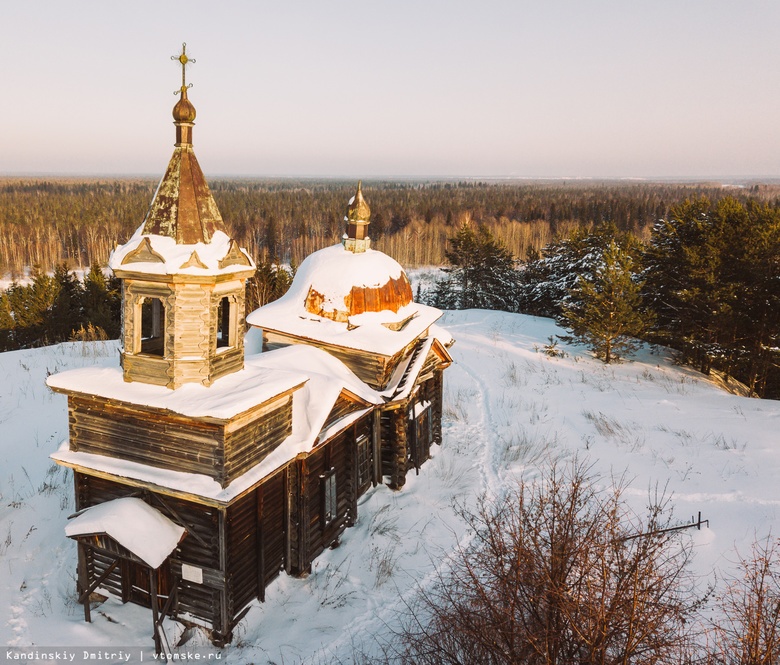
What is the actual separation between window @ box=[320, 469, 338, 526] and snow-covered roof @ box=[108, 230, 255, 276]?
486 cm

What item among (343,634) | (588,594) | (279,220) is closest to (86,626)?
(343,634)

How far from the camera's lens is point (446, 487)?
14.5 metres

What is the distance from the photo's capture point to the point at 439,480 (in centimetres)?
1491

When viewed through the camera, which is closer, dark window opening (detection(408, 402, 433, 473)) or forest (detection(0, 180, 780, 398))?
dark window opening (detection(408, 402, 433, 473))

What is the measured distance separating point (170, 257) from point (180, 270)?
282mm

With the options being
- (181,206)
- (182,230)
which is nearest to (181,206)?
(181,206)

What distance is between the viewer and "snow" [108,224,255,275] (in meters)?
8.46

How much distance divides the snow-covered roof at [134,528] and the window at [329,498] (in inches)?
122

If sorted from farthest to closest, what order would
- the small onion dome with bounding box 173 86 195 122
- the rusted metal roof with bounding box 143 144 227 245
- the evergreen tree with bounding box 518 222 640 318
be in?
the evergreen tree with bounding box 518 222 640 318
the small onion dome with bounding box 173 86 195 122
the rusted metal roof with bounding box 143 144 227 245

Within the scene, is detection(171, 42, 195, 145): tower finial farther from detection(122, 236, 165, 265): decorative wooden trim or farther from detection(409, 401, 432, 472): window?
detection(409, 401, 432, 472): window

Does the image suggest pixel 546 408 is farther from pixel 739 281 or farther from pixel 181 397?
pixel 181 397

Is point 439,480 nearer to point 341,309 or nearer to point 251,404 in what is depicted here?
point 341,309

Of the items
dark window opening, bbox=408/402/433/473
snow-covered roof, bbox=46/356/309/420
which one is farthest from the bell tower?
dark window opening, bbox=408/402/433/473

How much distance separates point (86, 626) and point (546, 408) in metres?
15.2
